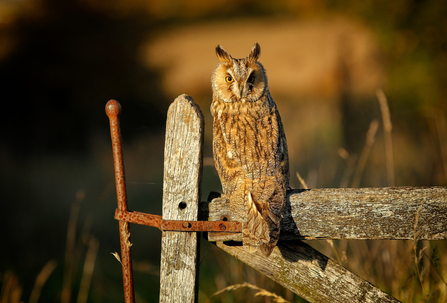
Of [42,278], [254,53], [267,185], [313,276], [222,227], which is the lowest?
[42,278]

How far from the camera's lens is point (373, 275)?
79.6 inches

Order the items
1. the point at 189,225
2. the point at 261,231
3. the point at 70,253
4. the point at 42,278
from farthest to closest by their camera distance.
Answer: the point at 70,253
the point at 42,278
the point at 189,225
the point at 261,231

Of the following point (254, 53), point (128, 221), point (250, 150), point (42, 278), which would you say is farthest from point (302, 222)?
point (42, 278)

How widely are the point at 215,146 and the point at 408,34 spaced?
13.3ft

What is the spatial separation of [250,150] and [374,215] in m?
0.43

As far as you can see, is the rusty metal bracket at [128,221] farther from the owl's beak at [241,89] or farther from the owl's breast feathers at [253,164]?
the owl's beak at [241,89]

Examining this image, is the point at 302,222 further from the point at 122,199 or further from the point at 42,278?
the point at 42,278

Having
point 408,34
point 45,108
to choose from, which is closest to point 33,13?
point 45,108

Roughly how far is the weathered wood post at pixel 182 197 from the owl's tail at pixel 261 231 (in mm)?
183

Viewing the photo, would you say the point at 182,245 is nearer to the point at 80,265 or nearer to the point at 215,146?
the point at 215,146

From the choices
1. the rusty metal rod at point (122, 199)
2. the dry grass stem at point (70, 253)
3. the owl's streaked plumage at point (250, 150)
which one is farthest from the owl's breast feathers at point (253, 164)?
the dry grass stem at point (70, 253)

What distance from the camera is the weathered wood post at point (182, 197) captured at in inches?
37.0

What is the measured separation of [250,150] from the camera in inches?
40.8

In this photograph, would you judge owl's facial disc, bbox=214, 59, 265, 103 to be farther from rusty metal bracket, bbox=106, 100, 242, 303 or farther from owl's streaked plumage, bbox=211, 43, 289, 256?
rusty metal bracket, bbox=106, 100, 242, 303
